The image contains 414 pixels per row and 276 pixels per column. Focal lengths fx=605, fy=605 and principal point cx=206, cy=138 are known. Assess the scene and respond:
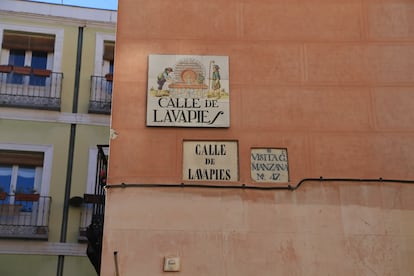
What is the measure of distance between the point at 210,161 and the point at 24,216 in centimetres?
612

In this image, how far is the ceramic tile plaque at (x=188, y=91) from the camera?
8.10 meters

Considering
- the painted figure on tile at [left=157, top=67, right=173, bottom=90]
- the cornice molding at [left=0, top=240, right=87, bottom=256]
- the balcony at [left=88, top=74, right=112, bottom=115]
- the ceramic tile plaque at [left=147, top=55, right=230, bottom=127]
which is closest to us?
the ceramic tile plaque at [left=147, top=55, right=230, bottom=127]

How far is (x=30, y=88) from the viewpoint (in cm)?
1360

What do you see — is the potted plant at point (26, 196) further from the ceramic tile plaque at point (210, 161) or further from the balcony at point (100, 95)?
the ceramic tile plaque at point (210, 161)

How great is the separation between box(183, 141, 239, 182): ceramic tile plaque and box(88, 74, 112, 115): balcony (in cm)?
612

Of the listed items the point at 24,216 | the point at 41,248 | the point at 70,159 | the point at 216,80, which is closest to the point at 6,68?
the point at 70,159

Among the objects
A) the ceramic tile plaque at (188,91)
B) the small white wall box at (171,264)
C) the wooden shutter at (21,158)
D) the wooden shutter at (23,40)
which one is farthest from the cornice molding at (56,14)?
the small white wall box at (171,264)

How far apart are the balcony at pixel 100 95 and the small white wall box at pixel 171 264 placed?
6.77 m

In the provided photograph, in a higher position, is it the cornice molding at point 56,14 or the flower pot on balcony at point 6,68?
the cornice molding at point 56,14

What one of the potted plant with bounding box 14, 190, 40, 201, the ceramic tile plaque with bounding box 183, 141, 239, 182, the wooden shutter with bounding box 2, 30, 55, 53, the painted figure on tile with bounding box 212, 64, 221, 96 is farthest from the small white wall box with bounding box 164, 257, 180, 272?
the wooden shutter with bounding box 2, 30, 55, 53

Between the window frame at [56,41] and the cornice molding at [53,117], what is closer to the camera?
the cornice molding at [53,117]

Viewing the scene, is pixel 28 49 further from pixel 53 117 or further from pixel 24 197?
pixel 24 197

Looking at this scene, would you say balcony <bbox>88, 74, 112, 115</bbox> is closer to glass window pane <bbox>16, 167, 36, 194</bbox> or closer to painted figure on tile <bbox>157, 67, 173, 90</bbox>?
glass window pane <bbox>16, 167, 36, 194</bbox>

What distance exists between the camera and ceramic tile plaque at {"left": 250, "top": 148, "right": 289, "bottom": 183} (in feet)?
26.0
